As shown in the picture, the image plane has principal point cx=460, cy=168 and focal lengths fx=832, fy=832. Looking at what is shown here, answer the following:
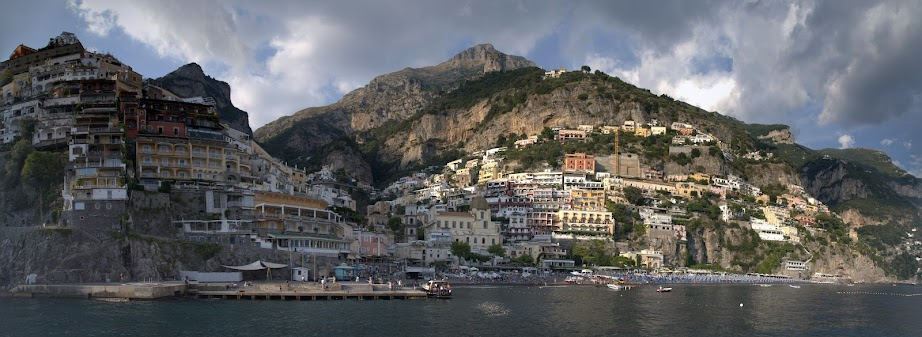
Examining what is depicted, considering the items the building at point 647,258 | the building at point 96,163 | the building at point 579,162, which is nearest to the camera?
the building at point 96,163

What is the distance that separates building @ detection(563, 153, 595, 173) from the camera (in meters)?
135

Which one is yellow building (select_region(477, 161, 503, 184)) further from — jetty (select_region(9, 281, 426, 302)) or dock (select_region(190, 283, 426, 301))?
dock (select_region(190, 283, 426, 301))

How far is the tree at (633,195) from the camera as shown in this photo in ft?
407

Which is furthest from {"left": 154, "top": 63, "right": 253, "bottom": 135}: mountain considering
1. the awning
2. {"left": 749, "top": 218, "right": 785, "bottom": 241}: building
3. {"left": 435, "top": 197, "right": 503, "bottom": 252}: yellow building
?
{"left": 749, "top": 218, "right": 785, "bottom": 241}: building

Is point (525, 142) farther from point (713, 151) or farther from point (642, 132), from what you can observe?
point (713, 151)

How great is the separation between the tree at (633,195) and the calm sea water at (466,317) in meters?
53.9

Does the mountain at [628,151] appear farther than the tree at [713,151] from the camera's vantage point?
No

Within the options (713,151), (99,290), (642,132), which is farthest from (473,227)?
(642,132)

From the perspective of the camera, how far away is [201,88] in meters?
129

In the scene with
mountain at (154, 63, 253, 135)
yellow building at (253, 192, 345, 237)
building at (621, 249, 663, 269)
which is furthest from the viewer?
mountain at (154, 63, 253, 135)

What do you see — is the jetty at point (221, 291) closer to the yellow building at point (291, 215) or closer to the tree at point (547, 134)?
the yellow building at point (291, 215)

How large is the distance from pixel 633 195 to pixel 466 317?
7777 cm

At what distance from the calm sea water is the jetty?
4.75ft

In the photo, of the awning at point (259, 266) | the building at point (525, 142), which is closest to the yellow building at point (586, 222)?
the building at point (525, 142)
